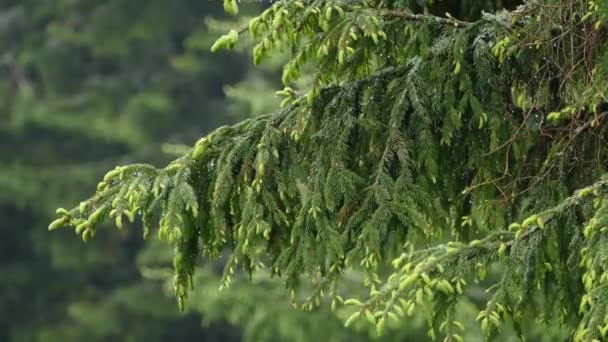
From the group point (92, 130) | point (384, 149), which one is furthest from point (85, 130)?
point (384, 149)

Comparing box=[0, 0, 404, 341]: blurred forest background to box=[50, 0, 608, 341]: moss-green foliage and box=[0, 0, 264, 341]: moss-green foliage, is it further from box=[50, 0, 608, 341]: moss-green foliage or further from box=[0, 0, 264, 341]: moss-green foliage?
box=[50, 0, 608, 341]: moss-green foliage

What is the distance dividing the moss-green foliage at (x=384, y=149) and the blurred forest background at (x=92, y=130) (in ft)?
52.8

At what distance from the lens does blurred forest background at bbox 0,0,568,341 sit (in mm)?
21484

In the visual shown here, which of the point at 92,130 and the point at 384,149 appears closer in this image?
the point at 384,149

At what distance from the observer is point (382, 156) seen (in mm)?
4211

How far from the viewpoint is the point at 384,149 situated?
14.0 ft

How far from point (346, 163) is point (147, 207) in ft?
2.19

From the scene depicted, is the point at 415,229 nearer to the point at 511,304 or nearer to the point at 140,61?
the point at 511,304

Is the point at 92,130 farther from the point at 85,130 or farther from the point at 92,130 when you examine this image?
the point at 85,130

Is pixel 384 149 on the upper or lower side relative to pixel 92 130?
lower

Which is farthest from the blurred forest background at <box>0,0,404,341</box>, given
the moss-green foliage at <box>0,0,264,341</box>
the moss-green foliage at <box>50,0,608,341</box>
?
the moss-green foliage at <box>50,0,608,341</box>

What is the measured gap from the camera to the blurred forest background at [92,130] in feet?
70.5

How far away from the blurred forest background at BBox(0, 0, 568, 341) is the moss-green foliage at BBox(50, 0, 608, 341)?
16.1 m

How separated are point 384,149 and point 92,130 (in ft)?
58.4
